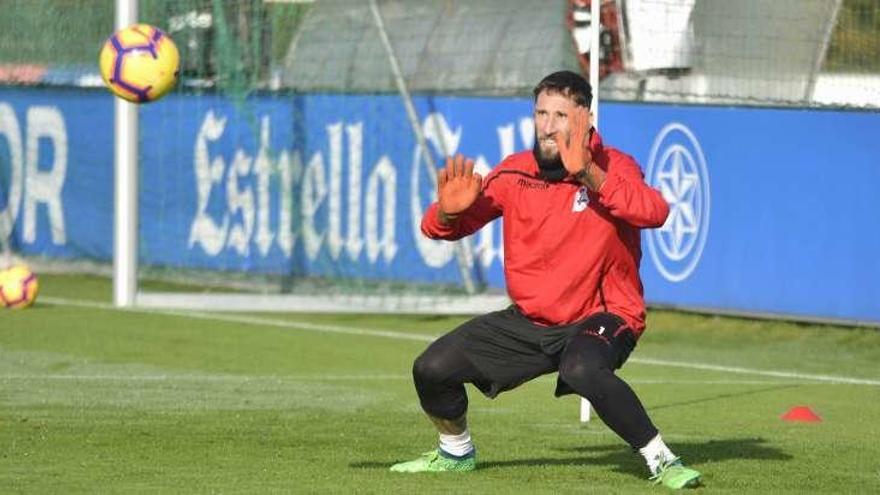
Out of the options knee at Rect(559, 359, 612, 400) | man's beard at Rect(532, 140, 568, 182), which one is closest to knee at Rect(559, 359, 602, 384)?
knee at Rect(559, 359, 612, 400)

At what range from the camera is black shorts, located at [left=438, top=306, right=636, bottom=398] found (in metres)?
9.38

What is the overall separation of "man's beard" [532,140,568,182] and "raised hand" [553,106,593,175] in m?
0.15

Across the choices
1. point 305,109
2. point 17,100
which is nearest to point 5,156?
point 17,100

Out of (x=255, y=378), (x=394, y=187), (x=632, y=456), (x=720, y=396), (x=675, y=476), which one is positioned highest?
(x=675, y=476)

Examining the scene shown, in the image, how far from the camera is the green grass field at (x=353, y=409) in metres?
9.69

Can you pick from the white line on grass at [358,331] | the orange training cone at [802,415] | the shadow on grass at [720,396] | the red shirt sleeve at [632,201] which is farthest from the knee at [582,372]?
the white line on grass at [358,331]

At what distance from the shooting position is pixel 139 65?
1595cm

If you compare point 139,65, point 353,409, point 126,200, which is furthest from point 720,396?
point 126,200

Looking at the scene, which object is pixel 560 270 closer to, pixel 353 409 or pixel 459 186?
pixel 459 186

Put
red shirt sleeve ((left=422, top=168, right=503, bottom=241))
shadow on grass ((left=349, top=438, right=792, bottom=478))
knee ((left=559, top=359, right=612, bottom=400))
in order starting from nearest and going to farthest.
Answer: knee ((left=559, top=359, right=612, bottom=400))
red shirt sleeve ((left=422, top=168, right=503, bottom=241))
shadow on grass ((left=349, top=438, right=792, bottom=478))

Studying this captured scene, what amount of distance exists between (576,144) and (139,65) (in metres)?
7.58

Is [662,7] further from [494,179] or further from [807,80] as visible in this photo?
[494,179]

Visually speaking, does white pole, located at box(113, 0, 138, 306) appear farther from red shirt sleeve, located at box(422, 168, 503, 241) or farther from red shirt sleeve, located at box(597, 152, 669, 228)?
red shirt sleeve, located at box(597, 152, 669, 228)

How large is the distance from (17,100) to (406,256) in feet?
18.6
